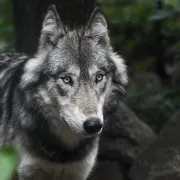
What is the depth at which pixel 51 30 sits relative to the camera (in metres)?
2.99

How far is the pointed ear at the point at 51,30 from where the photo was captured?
2.94m

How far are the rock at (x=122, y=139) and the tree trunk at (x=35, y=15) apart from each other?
46.2 inches

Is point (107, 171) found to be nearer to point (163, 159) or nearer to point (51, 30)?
point (163, 159)

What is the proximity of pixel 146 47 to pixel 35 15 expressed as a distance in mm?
3385

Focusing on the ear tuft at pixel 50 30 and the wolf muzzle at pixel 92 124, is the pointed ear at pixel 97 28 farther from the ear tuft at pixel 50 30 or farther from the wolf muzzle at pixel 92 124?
the wolf muzzle at pixel 92 124

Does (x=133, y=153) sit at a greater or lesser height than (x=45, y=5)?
lesser

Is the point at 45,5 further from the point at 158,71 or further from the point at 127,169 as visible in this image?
the point at 158,71

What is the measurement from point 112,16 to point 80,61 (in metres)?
4.03

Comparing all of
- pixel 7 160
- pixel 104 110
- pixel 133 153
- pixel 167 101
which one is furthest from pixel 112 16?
pixel 7 160

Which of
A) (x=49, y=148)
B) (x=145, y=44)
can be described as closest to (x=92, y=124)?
(x=49, y=148)

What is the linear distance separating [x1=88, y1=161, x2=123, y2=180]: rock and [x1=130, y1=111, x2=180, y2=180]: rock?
13.0 inches

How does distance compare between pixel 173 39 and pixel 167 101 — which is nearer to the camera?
pixel 167 101

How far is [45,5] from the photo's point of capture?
4570 mm

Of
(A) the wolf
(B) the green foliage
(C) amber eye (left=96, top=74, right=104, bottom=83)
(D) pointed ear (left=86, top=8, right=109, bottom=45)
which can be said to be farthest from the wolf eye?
(B) the green foliage
